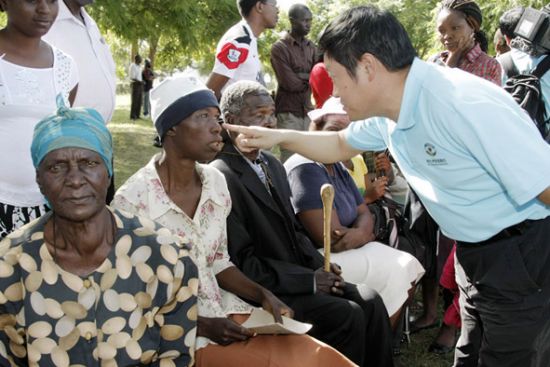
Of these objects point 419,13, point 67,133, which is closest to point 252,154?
point 67,133

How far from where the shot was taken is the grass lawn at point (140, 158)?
3.94m

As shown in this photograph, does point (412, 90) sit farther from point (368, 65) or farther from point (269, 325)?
point (269, 325)

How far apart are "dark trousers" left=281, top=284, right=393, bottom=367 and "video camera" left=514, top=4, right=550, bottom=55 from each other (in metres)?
1.80

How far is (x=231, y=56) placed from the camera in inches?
181

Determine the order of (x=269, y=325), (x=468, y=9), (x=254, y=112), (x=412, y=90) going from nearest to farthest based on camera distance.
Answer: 1. (x=412, y=90)
2. (x=269, y=325)
3. (x=254, y=112)
4. (x=468, y=9)

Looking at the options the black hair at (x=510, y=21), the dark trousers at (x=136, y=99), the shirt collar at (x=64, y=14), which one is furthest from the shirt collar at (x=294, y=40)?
the dark trousers at (x=136, y=99)

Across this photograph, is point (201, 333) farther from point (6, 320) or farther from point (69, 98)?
point (69, 98)

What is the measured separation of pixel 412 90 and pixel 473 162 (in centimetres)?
32

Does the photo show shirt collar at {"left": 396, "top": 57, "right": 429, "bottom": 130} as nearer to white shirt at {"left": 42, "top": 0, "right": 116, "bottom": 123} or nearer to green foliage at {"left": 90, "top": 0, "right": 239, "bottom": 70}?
white shirt at {"left": 42, "top": 0, "right": 116, "bottom": 123}

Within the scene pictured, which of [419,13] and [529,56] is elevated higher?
[529,56]

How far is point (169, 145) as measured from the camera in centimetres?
279

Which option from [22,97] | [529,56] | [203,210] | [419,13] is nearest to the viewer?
[22,97]

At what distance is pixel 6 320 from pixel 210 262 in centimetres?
97

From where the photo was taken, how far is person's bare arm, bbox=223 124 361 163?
2.89 metres
